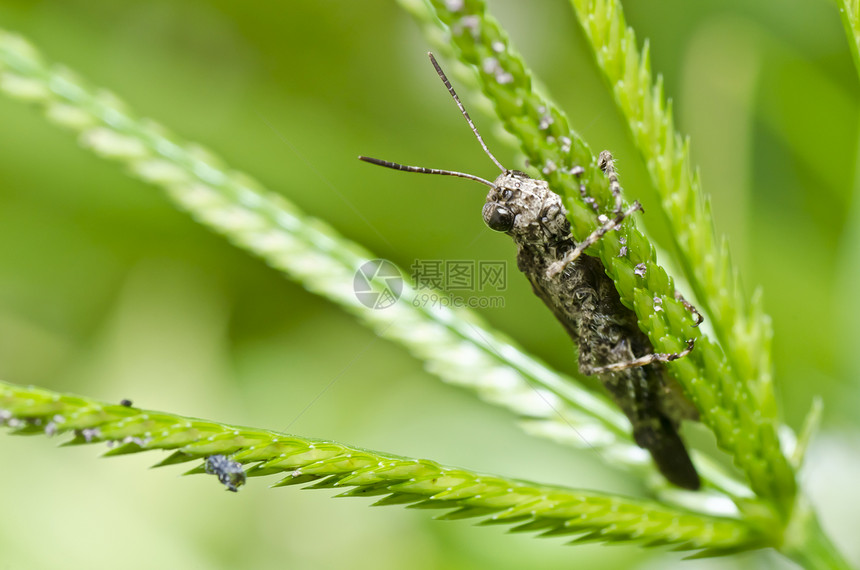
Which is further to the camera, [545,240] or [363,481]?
[545,240]

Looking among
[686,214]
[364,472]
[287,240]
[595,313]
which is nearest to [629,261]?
[686,214]

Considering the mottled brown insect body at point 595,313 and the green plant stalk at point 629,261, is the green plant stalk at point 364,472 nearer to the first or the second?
the green plant stalk at point 629,261

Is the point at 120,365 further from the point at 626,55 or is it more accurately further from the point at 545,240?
the point at 626,55

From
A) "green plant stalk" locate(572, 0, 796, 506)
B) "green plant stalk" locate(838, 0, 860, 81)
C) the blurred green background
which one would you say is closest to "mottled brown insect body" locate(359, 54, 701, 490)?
"green plant stalk" locate(572, 0, 796, 506)

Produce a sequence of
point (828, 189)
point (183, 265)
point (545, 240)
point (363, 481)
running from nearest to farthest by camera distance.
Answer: point (363, 481)
point (545, 240)
point (828, 189)
point (183, 265)

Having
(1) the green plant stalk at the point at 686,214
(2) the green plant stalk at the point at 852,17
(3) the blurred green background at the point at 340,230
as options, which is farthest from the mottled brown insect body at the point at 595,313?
(3) the blurred green background at the point at 340,230

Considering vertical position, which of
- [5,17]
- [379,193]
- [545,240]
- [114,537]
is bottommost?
[114,537]

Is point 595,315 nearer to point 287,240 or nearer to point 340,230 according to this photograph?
point 287,240

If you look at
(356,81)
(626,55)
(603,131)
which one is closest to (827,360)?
(603,131)
